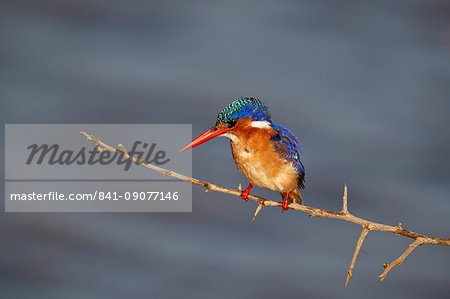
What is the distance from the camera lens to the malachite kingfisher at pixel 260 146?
252 centimetres

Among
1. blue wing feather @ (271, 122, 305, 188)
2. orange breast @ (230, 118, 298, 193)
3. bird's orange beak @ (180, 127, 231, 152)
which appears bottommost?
bird's orange beak @ (180, 127, 231, 152)

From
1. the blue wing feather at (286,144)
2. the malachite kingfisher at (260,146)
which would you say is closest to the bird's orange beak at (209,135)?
the malachite kingfisher at (260,146)

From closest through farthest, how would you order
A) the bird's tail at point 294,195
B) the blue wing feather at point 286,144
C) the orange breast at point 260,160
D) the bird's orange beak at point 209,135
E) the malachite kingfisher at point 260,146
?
the bird's orange beak at point 209,135 < the malachite kingfisher at point 260,146 < the orange breast at point 260,160 < the blue wing feather at point 286,144 < the bird's tail at point 294,195

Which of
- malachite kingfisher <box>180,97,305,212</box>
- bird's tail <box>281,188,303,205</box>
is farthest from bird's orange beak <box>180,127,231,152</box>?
bird's tail <box>281,188,303,205</box>

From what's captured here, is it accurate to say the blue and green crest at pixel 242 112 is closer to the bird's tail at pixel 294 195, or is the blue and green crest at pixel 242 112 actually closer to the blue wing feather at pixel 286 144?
the blue wing feather at pixel 286 144

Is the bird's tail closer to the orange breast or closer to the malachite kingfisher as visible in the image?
the malachite kingfisher

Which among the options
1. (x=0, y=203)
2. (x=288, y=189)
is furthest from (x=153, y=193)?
(x=288, y=189)

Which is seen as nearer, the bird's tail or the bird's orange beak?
the bird's orange beak

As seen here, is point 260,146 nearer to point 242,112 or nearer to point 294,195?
point 242,112

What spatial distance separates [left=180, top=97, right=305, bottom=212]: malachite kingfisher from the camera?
8.27 ft

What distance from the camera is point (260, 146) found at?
277 cm

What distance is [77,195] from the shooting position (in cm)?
661

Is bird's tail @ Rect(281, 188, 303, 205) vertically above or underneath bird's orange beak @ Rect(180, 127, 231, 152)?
above

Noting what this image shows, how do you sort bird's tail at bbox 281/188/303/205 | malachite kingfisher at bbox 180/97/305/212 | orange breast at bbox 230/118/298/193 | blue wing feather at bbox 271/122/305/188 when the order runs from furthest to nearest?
1. bird's tail at bbox 281/188/303/205
2. blue wing feather at bbox 271/122/305/188
3. orange breast at bbox 230/118/298/193
4. malachite kingfisher at bbox 180/97/305/212
